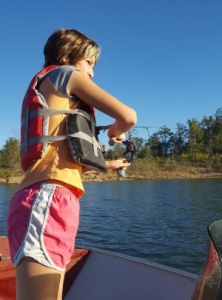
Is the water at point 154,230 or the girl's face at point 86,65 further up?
the girl's face at point 86,65

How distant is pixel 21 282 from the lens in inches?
61.4

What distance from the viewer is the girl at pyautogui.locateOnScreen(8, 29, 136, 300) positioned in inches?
61.5

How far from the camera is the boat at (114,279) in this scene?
3.14 metres

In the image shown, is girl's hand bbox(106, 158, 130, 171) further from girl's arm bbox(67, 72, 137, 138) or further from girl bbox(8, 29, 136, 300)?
girl's arm bbox(67, 72, 137, 138)

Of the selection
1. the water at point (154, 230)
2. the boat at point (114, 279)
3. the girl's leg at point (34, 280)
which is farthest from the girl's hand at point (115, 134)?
the water at point (154, 230)

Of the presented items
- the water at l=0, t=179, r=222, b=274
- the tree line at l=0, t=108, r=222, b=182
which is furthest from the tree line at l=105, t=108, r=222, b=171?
the water at l=0, t=179, r=222, b=274

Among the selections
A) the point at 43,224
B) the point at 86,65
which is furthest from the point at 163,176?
the point at 43,224

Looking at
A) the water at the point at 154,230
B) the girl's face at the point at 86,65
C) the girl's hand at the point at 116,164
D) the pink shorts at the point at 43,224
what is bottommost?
the water at the point at 154,230

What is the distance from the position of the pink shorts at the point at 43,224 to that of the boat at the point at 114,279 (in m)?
1.41

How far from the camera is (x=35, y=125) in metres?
1.72

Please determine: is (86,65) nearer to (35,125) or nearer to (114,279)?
(35,125)

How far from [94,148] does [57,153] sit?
19 centimetres

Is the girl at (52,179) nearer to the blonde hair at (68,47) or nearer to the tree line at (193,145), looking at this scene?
the blonde hair at (68,47)

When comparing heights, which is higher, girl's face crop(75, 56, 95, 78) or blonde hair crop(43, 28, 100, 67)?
blonde hair crop(43, 28, 100, 67)
